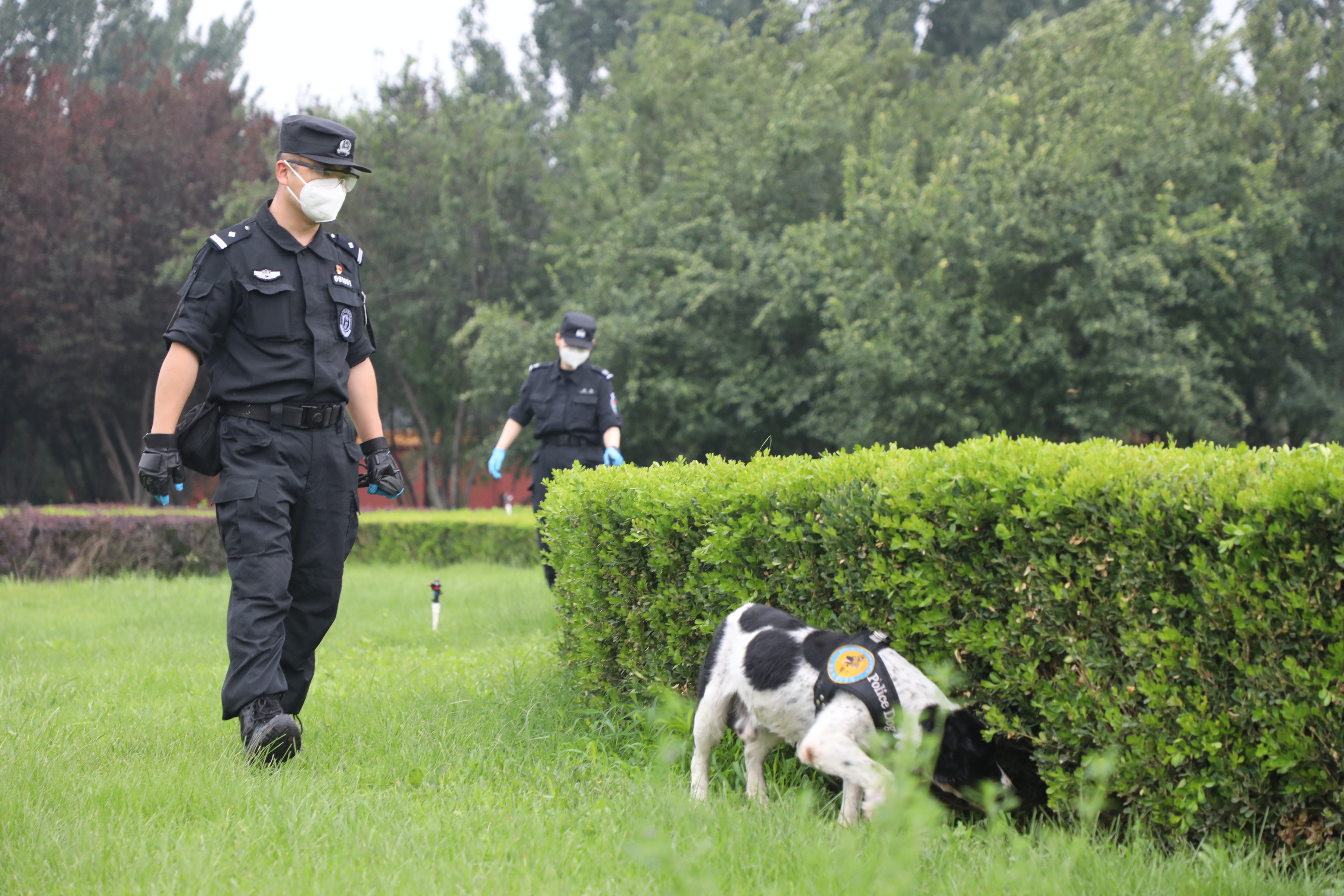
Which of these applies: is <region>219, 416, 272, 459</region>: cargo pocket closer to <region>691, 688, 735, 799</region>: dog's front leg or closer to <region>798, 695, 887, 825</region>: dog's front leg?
<region>691, 688, 735, 799</region>: dog's front leg

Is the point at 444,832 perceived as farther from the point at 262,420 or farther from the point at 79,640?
the point at 79,640

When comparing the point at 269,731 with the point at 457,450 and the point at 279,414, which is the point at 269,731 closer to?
the point at 279,414

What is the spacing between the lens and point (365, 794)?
341 cm

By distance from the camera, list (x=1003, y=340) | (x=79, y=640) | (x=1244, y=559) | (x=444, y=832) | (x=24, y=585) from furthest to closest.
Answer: (x=1003, y=340) < (x=24, y=585) < (x=79, y=640) < (x=444, y=832) < (x=1244, y=559)

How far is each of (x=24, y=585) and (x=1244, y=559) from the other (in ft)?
36.9

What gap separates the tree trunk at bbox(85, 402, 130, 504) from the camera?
2702cm

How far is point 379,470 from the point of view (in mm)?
4500

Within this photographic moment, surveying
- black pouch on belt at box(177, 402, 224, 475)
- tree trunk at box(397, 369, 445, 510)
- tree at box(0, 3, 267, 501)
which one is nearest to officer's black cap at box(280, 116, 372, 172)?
black pouch on belt at box(177, 402, 224, 475)

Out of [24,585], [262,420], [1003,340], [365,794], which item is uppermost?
[1003,340]

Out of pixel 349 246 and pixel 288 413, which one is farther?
pixel 349 246

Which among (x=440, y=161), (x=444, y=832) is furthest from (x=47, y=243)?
(x=444, y=832)

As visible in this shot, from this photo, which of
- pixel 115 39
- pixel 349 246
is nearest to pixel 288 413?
pixel 349 246

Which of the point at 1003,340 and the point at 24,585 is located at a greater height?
the point at 1003,340

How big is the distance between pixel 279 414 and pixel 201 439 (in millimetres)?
316
